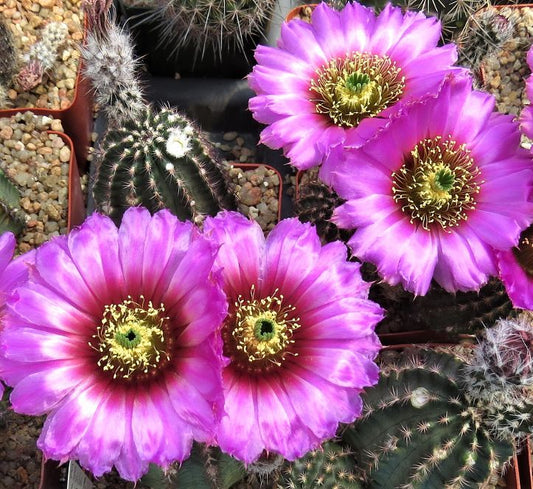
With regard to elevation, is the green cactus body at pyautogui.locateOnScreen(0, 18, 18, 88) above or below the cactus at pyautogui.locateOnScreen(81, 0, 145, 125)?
below

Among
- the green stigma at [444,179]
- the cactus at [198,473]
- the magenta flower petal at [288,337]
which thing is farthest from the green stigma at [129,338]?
the green stigma at [444,179]

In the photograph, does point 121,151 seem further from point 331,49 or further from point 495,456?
point 495,456

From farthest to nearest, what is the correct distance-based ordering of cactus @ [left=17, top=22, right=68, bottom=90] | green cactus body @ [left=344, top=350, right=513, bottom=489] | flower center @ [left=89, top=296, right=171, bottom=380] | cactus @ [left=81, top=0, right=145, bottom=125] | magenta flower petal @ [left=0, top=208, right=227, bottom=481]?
cactus @ [left=17, top=22, right=68, bottom=90]
cactus @ [left=81, top=0, right=145, bottom=125]
green cactus body @ [left=344, top=350, right=513, bottom=489]
flower center @ [left=89, top=296, right=171, bottom=380]
magenta flower petal @ [left=0, top=208, right=227, bottom=481]

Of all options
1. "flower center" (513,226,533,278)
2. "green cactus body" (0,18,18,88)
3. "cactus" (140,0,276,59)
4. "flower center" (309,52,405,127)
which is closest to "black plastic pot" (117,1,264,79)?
"cactus" (140,0,276,59)

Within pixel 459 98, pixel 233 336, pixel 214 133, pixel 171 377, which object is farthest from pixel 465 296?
pixel 214 133

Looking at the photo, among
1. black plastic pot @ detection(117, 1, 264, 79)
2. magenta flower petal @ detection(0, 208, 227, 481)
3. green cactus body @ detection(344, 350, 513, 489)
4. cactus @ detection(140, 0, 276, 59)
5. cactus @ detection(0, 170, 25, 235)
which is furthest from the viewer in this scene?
black plastic pot @ detection(117, 1, 264, 79)

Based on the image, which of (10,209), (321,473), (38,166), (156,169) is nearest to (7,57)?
(38,166)

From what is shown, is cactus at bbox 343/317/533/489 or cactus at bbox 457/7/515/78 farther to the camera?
cactus at bbox 457/7/515/78

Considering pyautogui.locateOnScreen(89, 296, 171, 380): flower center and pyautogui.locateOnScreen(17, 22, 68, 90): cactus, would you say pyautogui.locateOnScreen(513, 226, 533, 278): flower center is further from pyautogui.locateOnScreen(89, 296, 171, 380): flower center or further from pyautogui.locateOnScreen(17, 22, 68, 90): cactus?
pyautogui.locateOnScreen(17, 22, 68, 90): cactus
